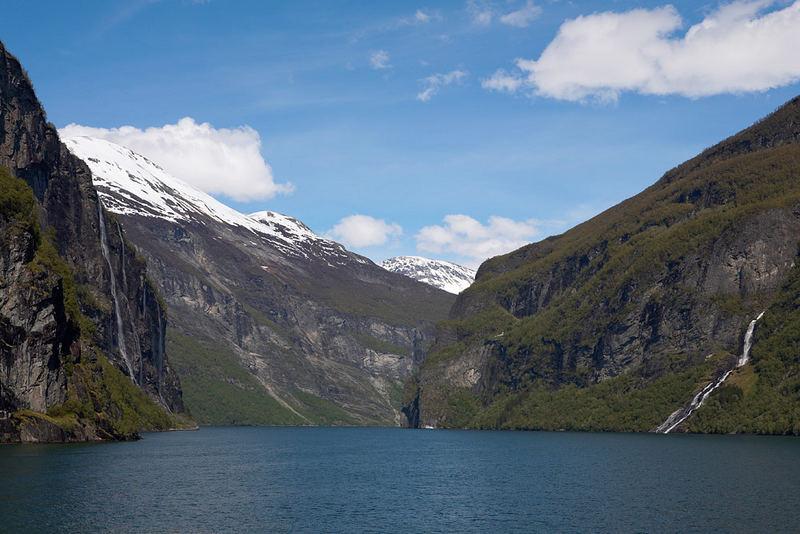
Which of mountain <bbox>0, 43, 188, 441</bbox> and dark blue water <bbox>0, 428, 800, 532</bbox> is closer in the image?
dark blue water <bbox>0, 428, 800, 532</bbox>

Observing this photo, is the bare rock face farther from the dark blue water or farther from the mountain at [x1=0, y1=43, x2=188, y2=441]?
the dark blue water

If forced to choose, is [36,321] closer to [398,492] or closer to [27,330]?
[27,330]

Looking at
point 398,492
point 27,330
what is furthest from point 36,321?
point 398,492

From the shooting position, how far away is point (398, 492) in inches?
3497

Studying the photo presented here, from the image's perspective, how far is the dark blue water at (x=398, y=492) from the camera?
217 ft

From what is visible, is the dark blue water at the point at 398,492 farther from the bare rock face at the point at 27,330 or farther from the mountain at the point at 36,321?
the bare rock face at the point at 27,330

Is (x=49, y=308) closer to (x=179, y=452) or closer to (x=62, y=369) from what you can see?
(x=62, y=369)

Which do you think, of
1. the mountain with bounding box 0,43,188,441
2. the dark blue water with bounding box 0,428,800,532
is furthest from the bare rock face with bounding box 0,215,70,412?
the dark blue water with bounding box 0,428,800,532

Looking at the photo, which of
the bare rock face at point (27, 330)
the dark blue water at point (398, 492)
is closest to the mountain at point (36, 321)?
the bare rock face at point (27, 330)

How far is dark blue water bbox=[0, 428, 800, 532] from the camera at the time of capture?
66.2m

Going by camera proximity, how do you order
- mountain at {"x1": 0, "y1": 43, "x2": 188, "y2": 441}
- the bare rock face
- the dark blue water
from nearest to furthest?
the dark blue water, the bare rock face, mountain at {"x1": 0, "y1": 43, "x2": 188, "y2": 441}

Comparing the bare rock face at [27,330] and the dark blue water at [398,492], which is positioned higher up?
the bare rock face at [27,330]

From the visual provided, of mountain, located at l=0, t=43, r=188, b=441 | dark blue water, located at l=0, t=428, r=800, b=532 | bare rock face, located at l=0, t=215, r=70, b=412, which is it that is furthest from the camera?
mountain, located at l=0, t=43, r=188, b=441

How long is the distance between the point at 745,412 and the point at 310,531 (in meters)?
152
